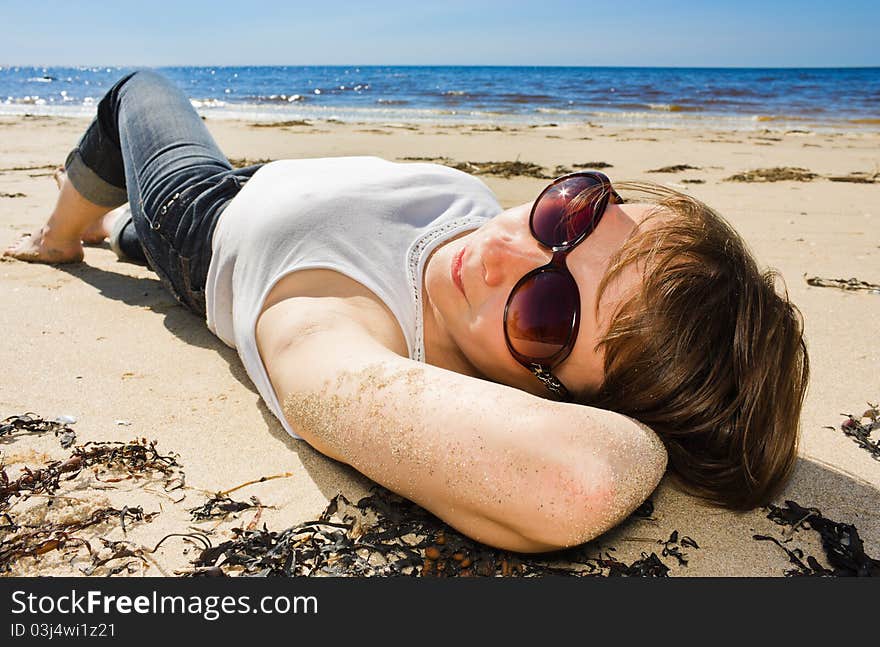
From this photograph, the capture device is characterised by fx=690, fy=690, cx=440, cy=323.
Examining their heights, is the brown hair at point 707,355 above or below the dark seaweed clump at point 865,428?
above

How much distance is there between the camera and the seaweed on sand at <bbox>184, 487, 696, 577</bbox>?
5.03 feet

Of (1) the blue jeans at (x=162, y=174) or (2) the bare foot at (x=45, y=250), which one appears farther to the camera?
(2) the bare foot at (x=45, y=250)

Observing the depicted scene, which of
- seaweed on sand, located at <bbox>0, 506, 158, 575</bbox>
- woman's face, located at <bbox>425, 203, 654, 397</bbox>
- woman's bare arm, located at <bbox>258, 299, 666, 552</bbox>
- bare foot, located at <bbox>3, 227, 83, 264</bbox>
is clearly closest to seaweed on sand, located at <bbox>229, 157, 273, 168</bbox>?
bare foot, located at <bbox>3, 227, 83, 264</bbox>

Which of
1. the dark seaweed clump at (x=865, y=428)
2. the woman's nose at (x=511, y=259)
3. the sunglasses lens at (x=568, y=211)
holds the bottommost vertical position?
the dark seaweed clump at (x=865, y=428)

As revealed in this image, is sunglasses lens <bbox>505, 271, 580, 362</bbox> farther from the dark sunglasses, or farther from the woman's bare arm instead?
the woman's bare arm

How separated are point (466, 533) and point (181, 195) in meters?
1.82

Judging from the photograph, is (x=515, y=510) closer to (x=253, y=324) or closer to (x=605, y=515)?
(x=605, y=515)

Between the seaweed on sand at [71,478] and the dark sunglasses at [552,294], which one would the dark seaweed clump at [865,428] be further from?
the seaweed on sand at [71,478]

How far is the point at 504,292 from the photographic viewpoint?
5.98 feet

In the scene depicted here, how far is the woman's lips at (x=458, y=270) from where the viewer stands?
1919 mm

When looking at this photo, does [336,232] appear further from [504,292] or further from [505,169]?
[505,169]

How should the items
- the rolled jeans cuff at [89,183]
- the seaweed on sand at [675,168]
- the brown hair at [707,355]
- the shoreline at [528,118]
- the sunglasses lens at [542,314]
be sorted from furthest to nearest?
the shoreline at [528,118]
the seaweed on sand at [675,168]
the rolled jeans cuff at [89,183]
the sunglasses lens at [542,314]
the brown hair at [707,355]

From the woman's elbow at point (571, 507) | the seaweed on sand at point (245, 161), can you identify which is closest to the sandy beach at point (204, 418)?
the woman's elbow at point (571, 507)

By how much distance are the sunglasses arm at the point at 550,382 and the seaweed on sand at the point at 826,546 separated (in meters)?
0.59
